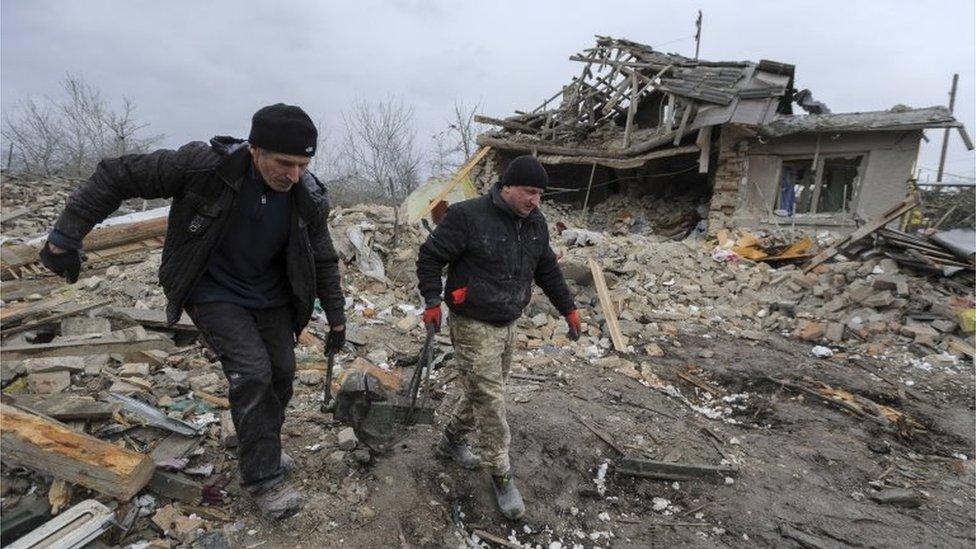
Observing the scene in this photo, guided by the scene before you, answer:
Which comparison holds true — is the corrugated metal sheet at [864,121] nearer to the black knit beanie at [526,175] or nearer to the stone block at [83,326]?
the black knit beanie at [526,175]

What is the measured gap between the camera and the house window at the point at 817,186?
11352mm

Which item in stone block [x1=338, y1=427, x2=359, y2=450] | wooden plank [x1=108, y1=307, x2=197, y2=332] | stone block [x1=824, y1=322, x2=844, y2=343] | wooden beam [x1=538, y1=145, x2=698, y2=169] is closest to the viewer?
stone block [x1=338, y1=427, x2=359, y2=450]

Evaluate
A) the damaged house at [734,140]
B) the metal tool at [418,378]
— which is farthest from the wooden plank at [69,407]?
the damaged house at [734,140]

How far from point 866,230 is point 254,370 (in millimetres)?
10472

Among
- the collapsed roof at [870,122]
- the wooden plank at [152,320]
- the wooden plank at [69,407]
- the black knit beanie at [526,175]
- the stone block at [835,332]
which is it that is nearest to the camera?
the wooden plank at [69,407]

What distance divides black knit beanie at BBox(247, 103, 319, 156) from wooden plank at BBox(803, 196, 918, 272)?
9644 mm

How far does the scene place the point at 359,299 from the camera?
23.3ft

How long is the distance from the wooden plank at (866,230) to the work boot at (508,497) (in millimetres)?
8428

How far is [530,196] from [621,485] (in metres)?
2.20

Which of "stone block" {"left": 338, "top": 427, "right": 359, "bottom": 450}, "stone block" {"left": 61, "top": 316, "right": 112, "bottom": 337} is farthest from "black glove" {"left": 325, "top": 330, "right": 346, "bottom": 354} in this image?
"stone block" {"left": 61, "top": 316, "right": 112, "bottom": 337}

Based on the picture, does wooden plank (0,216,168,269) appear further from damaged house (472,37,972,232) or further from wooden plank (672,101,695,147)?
wooden plank (672,101,695,147)

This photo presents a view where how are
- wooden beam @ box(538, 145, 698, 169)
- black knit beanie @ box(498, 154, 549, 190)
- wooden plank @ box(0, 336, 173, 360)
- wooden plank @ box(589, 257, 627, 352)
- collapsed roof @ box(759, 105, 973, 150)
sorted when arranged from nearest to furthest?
black knit beanie @ box(498, 154, 549, 190) → wooden plank @ box(0, 336, 173, 360) → wooden plank @ box(589, 257, 627, 352) → collapsed roof @ box(759, 105, 973, 150) → wooden beam @ box(538, 145, 698, 169)

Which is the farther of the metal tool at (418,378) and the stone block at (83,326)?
the stone block at (83,326)

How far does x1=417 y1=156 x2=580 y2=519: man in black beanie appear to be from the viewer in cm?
291
